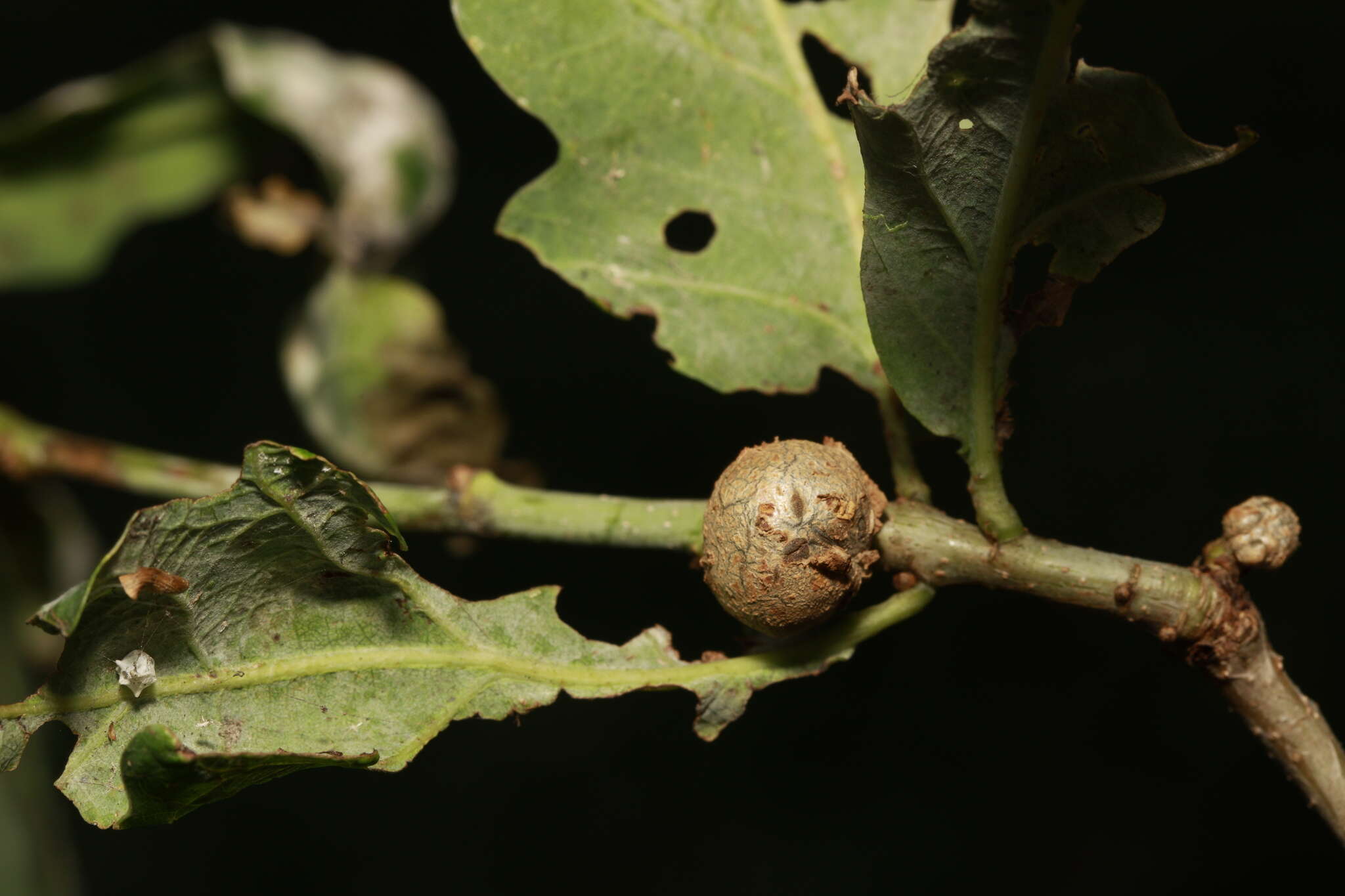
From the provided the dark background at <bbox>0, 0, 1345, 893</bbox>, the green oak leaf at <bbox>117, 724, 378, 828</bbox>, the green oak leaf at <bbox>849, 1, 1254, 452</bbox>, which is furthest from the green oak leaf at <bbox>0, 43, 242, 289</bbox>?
the green oak leaf at <bbox>849, 1, 1254, 452</bbox>

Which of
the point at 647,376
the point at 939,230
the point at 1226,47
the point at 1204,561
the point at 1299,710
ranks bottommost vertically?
the point at 647,376

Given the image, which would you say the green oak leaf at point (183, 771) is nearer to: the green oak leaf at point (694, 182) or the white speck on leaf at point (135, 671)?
the white speck on leaf at point (135, 671)

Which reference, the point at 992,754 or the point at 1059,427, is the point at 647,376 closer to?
the point at 1059,427

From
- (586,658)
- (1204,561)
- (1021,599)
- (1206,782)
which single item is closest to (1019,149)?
(1204,561)

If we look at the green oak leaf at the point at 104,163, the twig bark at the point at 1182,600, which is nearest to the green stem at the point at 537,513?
the twig bark at the point at 1182,600

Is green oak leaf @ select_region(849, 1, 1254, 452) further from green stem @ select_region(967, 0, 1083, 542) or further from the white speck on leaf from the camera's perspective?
the white speck on leaf

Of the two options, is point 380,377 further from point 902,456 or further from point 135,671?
point 902,456
